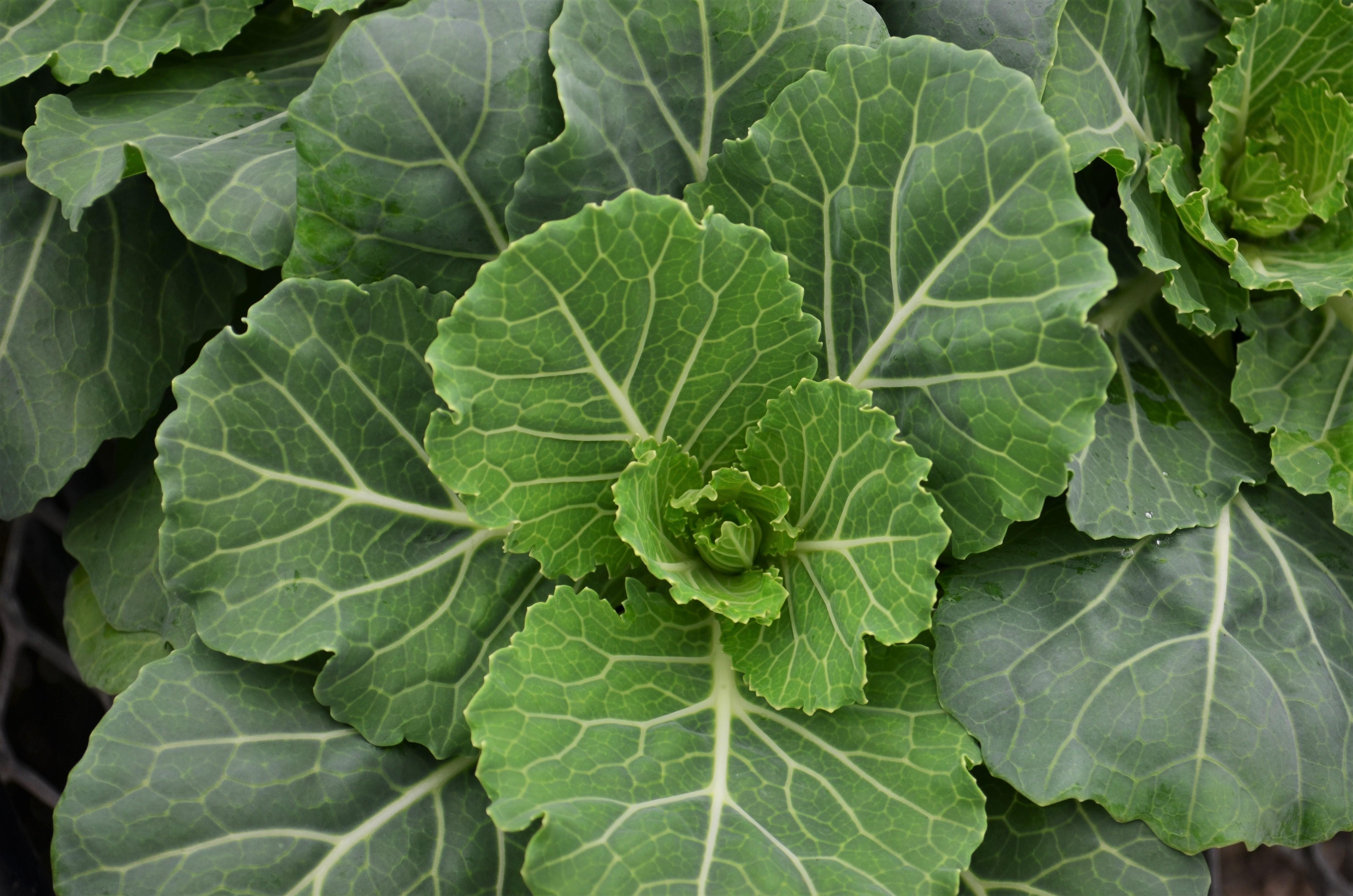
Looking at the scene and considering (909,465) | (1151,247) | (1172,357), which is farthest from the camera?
(1172,357)

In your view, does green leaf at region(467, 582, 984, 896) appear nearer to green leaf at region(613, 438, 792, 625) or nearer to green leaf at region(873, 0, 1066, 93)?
green leaf at region(613, 438, 792, 625)

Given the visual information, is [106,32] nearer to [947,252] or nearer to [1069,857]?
[947,252]

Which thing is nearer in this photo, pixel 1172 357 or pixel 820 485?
pixel 820 485

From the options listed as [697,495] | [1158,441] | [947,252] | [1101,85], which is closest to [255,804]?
[697,495]

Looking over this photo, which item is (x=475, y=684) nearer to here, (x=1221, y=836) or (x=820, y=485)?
(x=820, y=485)

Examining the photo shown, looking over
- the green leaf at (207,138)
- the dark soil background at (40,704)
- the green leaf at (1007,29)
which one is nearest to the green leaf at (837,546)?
the green leaf at (1007,29)

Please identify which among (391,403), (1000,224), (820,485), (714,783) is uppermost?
(1000,224)

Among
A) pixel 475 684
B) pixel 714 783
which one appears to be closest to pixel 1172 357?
pixel 714 783

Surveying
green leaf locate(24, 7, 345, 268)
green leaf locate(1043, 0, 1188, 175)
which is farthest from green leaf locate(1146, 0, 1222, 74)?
green leaf locate(24, 7, 345, 268)
